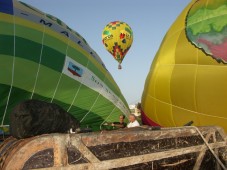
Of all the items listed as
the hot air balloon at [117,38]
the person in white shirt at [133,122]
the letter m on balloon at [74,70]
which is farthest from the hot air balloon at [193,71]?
the hot air balloon at [117,38]

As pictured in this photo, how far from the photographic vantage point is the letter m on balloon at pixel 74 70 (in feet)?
32.6

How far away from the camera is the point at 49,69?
372 inches

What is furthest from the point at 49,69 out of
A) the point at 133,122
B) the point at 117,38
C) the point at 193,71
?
the point at 117,38

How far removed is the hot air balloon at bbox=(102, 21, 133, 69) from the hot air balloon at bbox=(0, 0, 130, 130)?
23.9 ft

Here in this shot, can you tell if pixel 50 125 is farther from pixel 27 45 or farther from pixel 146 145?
pixel 27 45

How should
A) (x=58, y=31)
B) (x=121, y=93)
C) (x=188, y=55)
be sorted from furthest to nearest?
(x=121, y=93) → (x=58, y=31) → (x=188, y=55)

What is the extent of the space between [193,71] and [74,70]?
3.89 meters

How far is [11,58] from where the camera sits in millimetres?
8719

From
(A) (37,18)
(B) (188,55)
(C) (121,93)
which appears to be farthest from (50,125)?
(C) (121,93)

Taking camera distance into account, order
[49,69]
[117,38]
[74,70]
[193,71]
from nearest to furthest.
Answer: [193,71]
[49,69]
[74,70]
[117,38]

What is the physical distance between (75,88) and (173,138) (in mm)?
6778

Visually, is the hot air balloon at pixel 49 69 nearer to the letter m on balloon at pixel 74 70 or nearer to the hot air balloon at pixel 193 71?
the letter m on balloon at pixel 74 70

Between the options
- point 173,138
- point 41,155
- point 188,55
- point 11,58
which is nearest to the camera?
point 41,155

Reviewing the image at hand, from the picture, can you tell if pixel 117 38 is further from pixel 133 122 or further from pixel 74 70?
pixel 133 122
